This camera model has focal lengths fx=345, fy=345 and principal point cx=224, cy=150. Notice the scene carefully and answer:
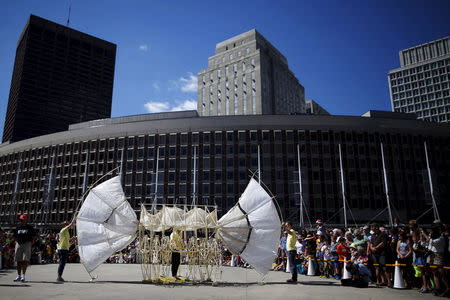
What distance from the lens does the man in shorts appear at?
1315cm

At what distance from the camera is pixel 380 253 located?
43.8 ft

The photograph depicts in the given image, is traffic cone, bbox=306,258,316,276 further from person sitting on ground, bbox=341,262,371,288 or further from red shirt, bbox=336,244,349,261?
person sitting on ground, bbox=341,262,371,288

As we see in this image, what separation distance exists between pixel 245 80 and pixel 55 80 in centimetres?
9818

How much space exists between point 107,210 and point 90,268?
7.34 feet

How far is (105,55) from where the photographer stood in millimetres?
173875

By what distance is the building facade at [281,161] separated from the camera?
64750 millimetres

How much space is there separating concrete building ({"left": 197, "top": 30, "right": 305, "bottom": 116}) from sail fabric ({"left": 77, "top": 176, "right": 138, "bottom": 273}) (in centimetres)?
8754

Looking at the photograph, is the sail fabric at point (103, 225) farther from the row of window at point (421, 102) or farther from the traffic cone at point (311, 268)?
the row of window at point (421, 102)

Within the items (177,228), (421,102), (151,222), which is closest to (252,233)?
(177,228)

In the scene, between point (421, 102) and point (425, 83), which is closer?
point (425, 83)

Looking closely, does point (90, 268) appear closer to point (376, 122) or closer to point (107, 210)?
point (107, 210)

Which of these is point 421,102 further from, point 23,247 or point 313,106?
point 23,247

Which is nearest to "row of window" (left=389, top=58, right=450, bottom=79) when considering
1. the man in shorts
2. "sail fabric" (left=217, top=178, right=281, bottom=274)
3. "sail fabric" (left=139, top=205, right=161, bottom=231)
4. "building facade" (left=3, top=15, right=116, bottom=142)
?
"building facade" (left=3, top=15, right=116, bottom=142)

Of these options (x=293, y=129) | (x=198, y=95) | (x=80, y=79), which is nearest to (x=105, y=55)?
(x=80, y=79)
